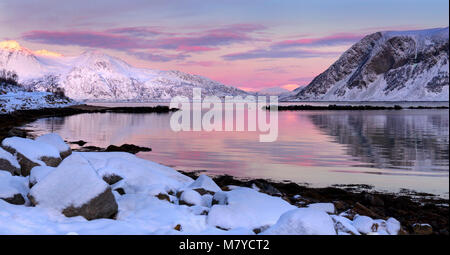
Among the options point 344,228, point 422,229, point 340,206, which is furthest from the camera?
point 340,206

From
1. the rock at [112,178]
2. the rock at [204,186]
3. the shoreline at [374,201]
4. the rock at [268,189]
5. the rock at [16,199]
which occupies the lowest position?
the shoreline at [374,201]

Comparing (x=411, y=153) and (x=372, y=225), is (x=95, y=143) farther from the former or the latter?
(x=372, y=225)

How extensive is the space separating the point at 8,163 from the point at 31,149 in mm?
1429

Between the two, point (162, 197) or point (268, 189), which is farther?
point (268, 189)

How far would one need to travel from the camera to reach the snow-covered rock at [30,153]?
1366 cm

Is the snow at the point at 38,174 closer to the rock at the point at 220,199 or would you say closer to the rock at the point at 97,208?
the rock at the point at 97,208

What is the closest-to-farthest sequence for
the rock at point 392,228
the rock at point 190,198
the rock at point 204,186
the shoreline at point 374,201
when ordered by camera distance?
the rock at point 392,228 → the rock at point 190,198 → the rock at point 204,186 → the shoreline at point 374,201

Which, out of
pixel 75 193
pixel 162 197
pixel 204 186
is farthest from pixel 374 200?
pixel 75 193

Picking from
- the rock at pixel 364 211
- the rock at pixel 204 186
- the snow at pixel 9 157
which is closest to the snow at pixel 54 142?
the snow at pixel 9 157

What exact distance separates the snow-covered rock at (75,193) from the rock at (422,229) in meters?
8.16

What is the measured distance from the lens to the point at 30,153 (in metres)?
14.0

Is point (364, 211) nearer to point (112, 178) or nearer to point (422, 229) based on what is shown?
point (422, 229)

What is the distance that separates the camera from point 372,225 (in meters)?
10.7
